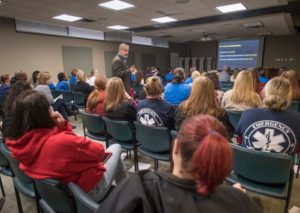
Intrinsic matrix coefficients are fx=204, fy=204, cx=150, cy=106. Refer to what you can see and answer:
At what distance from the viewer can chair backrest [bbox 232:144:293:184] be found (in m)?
1.29

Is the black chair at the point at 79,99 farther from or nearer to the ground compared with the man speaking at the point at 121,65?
nearer to the ground

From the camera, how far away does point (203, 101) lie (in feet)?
6.28

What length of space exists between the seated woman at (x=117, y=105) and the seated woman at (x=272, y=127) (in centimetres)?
125

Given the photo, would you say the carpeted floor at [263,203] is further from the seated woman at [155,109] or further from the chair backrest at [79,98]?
the chair backrest at [79,98]

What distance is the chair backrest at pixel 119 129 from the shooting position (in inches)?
84.2

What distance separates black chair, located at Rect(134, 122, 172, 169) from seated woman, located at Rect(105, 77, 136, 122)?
380mm

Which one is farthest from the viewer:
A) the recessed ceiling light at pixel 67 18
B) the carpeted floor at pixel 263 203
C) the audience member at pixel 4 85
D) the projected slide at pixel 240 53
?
the projected slide at pixel 240 53

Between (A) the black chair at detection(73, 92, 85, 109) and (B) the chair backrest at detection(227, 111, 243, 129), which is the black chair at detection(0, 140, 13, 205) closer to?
(B) the chair backrest at detection(227, 111, 243, 129)

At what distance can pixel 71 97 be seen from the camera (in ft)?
15.0

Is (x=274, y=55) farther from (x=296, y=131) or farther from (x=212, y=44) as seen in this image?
(x=296, y=131)

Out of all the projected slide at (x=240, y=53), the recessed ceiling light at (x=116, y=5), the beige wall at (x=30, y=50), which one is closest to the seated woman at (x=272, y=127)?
the recessed ceiling light at (x=116, y=5)

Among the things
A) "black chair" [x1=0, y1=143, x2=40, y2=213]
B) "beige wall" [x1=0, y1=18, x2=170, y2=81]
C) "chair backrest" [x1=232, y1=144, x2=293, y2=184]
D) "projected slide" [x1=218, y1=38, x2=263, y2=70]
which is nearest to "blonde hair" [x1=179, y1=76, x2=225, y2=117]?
"chair backrest" [x1=232, y1=144, x2=293, y2=184]

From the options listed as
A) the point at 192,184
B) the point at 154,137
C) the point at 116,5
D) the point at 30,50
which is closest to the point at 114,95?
the point at 154,137

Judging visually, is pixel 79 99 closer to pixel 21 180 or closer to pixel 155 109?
pixel 155 109
